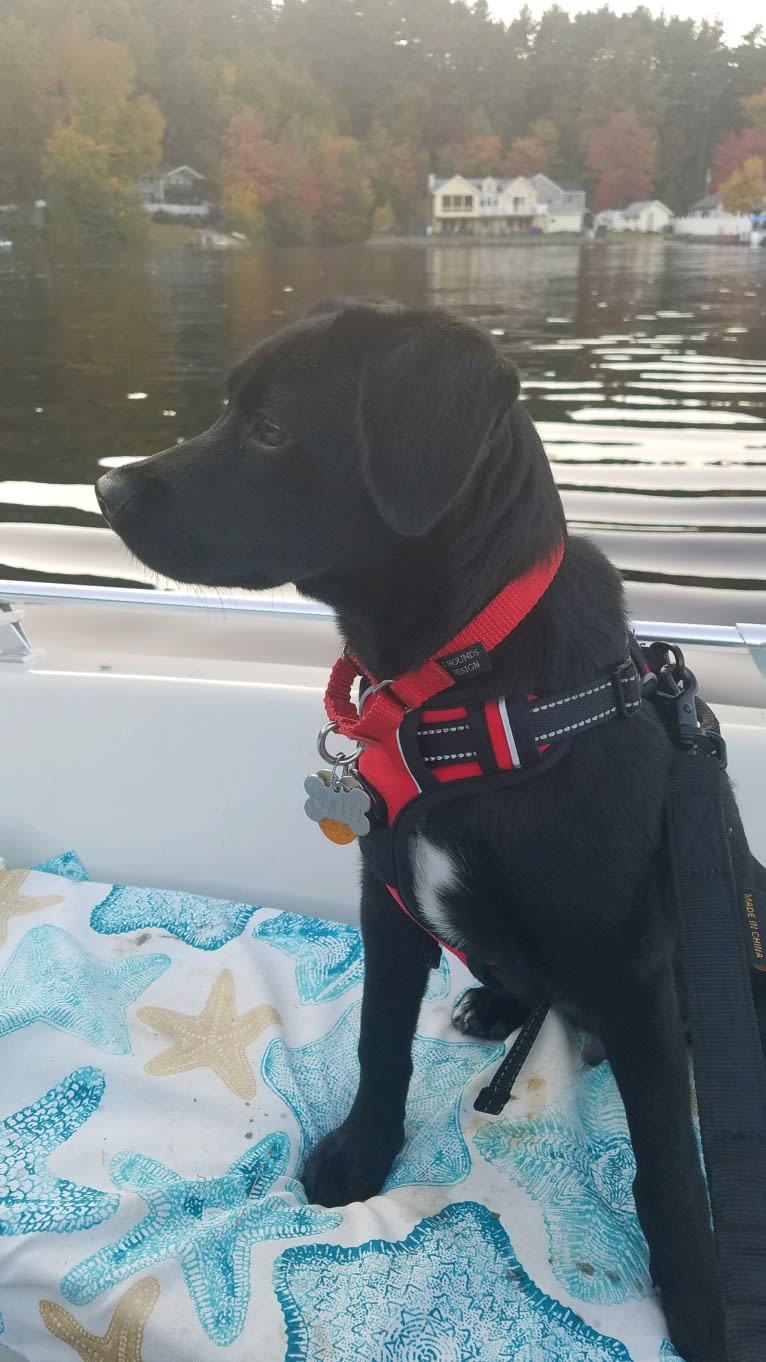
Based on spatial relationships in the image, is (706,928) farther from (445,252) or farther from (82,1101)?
(445,252)

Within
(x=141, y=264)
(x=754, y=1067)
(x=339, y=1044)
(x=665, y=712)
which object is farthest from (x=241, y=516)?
(x=141, y=264)

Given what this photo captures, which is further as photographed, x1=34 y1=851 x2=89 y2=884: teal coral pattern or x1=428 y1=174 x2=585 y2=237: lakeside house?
x1=428 y1=174 x2=585 y2=237: lakeside house

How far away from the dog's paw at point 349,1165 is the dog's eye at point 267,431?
673 millimetres

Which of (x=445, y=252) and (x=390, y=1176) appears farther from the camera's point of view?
(x=445, y=252)

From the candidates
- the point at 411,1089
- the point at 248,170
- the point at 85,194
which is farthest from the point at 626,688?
the point at 85,194

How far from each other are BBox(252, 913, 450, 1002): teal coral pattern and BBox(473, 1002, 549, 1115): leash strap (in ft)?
0.65

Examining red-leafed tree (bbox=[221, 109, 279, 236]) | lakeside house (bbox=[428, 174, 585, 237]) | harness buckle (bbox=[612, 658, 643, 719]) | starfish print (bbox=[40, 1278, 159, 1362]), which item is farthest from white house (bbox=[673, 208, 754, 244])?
starfish print (bbox=[40, 1278, 159, 1362])

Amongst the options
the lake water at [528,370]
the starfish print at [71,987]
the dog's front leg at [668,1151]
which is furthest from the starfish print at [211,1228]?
the lake water at [528,370]

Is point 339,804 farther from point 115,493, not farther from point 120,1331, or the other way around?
point 120,1331

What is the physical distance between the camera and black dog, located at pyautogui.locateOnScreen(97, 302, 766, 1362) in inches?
27.2

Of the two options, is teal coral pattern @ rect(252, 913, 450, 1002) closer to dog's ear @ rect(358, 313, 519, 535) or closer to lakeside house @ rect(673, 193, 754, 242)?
dog's ear @ rect(358, 313, 519, 535)

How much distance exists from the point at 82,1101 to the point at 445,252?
150 centimetres

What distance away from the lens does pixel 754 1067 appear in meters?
0.63

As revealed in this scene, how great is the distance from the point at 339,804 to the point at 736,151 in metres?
1.44
